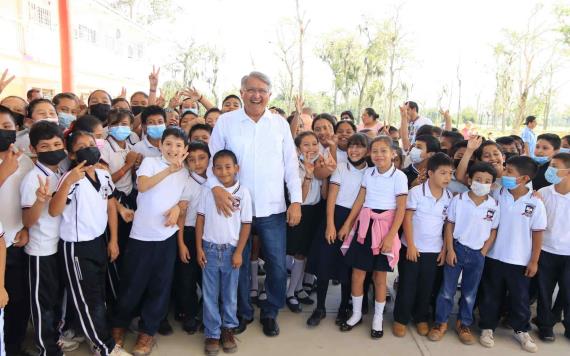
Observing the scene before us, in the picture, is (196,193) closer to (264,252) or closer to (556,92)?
(264,252)

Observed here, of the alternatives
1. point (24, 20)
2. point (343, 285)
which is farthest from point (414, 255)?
point (24, 20)

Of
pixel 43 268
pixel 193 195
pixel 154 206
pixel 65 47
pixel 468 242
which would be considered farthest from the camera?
pixel 65 47

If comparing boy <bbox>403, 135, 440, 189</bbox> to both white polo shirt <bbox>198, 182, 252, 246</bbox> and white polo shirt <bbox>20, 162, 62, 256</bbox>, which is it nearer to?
white polo shirt <bbox>198, 182, 252, 246</bbox>

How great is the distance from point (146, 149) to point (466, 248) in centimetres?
263

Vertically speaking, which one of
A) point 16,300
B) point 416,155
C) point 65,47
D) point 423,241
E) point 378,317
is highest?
point 65,47

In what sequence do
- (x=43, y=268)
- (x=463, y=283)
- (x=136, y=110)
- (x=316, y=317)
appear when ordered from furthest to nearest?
(x=136, y=110), (x=316, y=317), (x=463, y=283), (x=43, y=268)

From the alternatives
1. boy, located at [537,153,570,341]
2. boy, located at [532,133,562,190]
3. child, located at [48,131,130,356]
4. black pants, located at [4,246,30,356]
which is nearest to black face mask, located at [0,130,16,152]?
child, located at [48,131,130,356]

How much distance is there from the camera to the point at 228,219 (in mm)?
2816

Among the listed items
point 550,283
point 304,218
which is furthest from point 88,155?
point 550,283

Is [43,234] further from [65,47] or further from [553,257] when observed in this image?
[65,47]

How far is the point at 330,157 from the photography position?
3199 millimetres

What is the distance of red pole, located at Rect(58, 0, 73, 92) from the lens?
10047 millimetres

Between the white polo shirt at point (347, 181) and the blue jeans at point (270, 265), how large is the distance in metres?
0.52

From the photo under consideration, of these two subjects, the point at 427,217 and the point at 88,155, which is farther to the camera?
the point at 427,217
